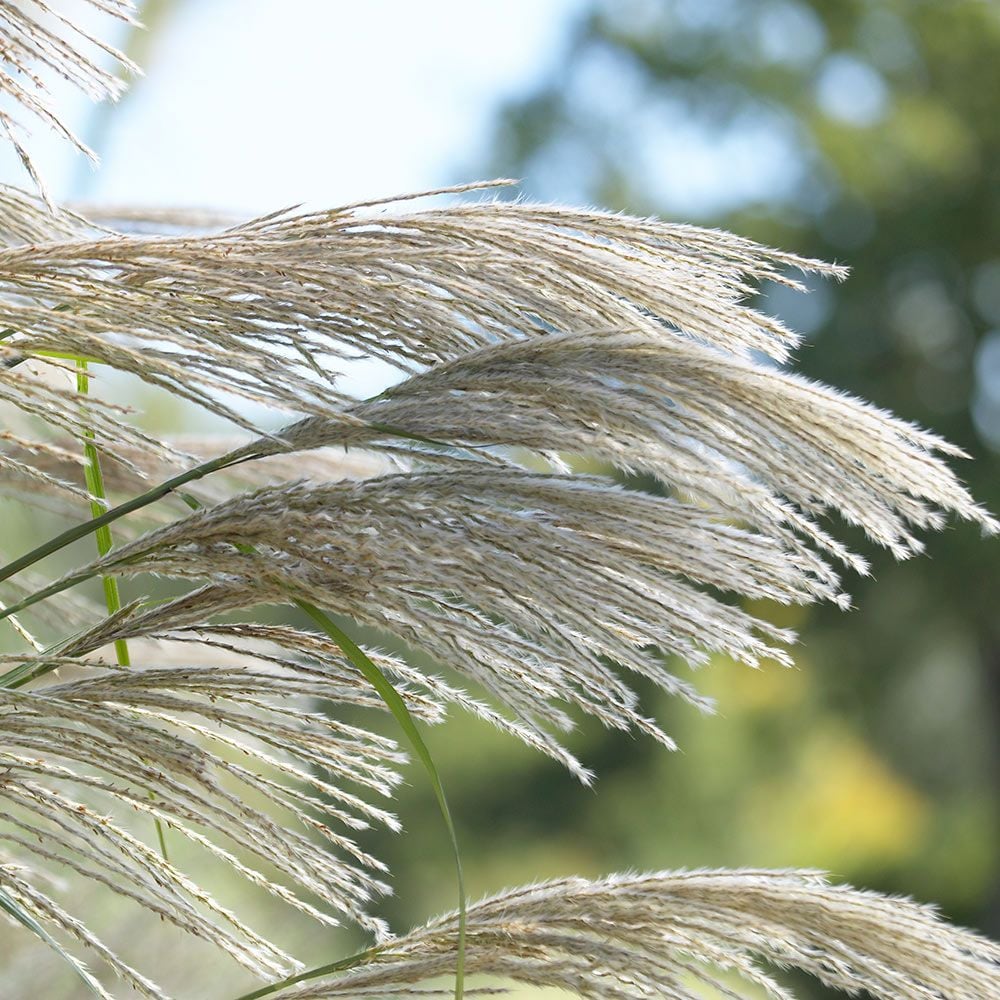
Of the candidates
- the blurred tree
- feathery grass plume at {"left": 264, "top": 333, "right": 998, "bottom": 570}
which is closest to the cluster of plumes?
feathery grass plume at {"left": 264, "top": 333, "right": 998, "bottom": 570}

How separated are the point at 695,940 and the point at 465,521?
0.35m

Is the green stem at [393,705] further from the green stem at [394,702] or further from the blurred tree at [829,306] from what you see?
the blurred tree at [829,306]

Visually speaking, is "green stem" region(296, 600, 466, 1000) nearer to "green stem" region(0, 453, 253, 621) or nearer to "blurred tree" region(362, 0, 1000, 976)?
"green stem" region(0, 453, 253, 621)

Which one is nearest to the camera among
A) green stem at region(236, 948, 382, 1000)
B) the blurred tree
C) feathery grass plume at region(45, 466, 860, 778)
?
feathery grass plume at region(45, 466, 860, 778)

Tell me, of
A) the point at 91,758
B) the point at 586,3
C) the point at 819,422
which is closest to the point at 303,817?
the point at 91,758

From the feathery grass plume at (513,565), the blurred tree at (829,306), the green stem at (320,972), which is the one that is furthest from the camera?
the blurred tree at (829,306)

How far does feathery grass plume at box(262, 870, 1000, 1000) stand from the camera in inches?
31.6

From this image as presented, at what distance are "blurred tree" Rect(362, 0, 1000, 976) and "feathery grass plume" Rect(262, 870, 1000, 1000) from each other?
26.5 feet

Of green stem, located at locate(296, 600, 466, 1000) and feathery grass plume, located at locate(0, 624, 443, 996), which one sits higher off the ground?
green stem, located at locate(296, 600, 466, 1000)

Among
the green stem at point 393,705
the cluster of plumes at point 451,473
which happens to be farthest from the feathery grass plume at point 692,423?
the green stem at point 393,705

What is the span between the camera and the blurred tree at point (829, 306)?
9227mm

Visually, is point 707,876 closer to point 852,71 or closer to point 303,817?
point 303,817

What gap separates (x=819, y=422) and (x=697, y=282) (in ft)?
0.49

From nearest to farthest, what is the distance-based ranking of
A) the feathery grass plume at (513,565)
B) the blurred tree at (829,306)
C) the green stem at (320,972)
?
the feathery grass plume at (513,565)
the green stem at (320,972)
the blurred tree at (829,306)
